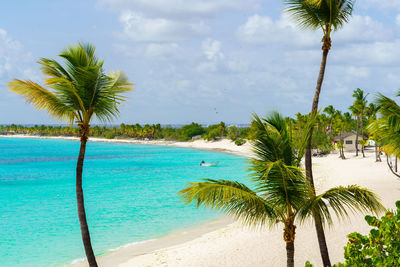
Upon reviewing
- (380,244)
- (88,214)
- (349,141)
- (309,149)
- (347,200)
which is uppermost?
(309,149)

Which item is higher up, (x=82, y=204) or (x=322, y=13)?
(x=322, y=13)

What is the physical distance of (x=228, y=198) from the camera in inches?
294

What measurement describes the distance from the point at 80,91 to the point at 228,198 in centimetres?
435

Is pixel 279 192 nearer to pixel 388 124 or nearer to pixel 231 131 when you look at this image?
pixel 388 124

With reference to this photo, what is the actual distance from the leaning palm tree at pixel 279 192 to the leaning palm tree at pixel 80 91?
313 cm

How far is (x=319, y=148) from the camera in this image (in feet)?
222

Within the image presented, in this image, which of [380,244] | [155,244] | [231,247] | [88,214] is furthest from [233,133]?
[380,244]

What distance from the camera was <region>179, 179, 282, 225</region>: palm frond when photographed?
7.21 m

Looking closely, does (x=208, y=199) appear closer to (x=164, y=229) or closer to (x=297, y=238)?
(x=297, y=238)

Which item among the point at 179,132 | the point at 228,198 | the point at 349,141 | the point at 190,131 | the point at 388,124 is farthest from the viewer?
the point at 179,132

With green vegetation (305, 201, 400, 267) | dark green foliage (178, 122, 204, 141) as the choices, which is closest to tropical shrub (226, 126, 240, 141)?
dark green foliage (178, 122, 204, 141)

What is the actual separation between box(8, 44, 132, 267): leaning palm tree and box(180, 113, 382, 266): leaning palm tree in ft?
10.3

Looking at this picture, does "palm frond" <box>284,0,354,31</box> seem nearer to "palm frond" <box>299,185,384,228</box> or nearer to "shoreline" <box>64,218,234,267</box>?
"palm frond" <box>299,185,384,228</box>

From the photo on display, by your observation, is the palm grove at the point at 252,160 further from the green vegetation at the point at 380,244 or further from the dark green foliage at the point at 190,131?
the dark green foliage at the point at 190,131
